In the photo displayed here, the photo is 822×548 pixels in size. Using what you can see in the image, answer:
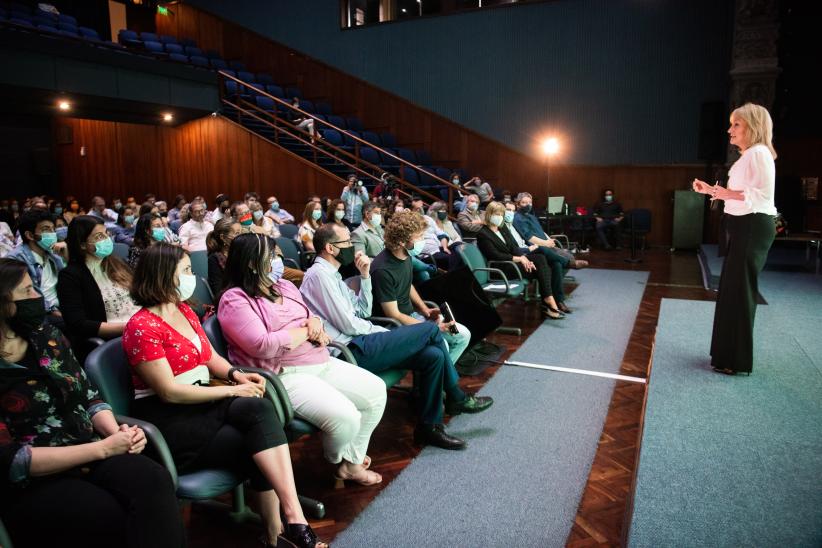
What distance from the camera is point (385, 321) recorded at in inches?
121

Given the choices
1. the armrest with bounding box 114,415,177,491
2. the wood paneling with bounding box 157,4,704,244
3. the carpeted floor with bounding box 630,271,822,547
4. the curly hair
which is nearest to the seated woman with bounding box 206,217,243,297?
the curly hair

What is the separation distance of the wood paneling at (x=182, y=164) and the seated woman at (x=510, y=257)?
18.1 ft

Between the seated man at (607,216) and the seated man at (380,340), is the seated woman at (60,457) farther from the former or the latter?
the seated man at (607,216)

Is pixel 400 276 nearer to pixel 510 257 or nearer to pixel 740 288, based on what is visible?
pixel 740 288

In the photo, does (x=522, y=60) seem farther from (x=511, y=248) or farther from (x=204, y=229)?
(x=204, y=229)

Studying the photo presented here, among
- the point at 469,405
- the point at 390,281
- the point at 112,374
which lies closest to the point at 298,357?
the point at 112,374

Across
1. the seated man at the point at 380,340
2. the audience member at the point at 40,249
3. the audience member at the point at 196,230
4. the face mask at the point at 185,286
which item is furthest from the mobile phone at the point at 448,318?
the audience member at the point at 196,230

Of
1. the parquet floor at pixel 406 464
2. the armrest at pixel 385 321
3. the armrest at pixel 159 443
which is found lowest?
the parquet floor at pixel 406 464

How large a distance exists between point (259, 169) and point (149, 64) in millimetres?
2560

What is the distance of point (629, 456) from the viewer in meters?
2.59

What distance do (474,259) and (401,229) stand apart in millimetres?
1772

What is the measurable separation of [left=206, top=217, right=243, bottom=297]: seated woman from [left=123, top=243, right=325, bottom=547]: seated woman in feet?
5.10

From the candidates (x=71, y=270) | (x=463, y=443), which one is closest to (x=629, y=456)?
(x=463, y=443)

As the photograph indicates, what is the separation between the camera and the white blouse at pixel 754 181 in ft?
9.39
